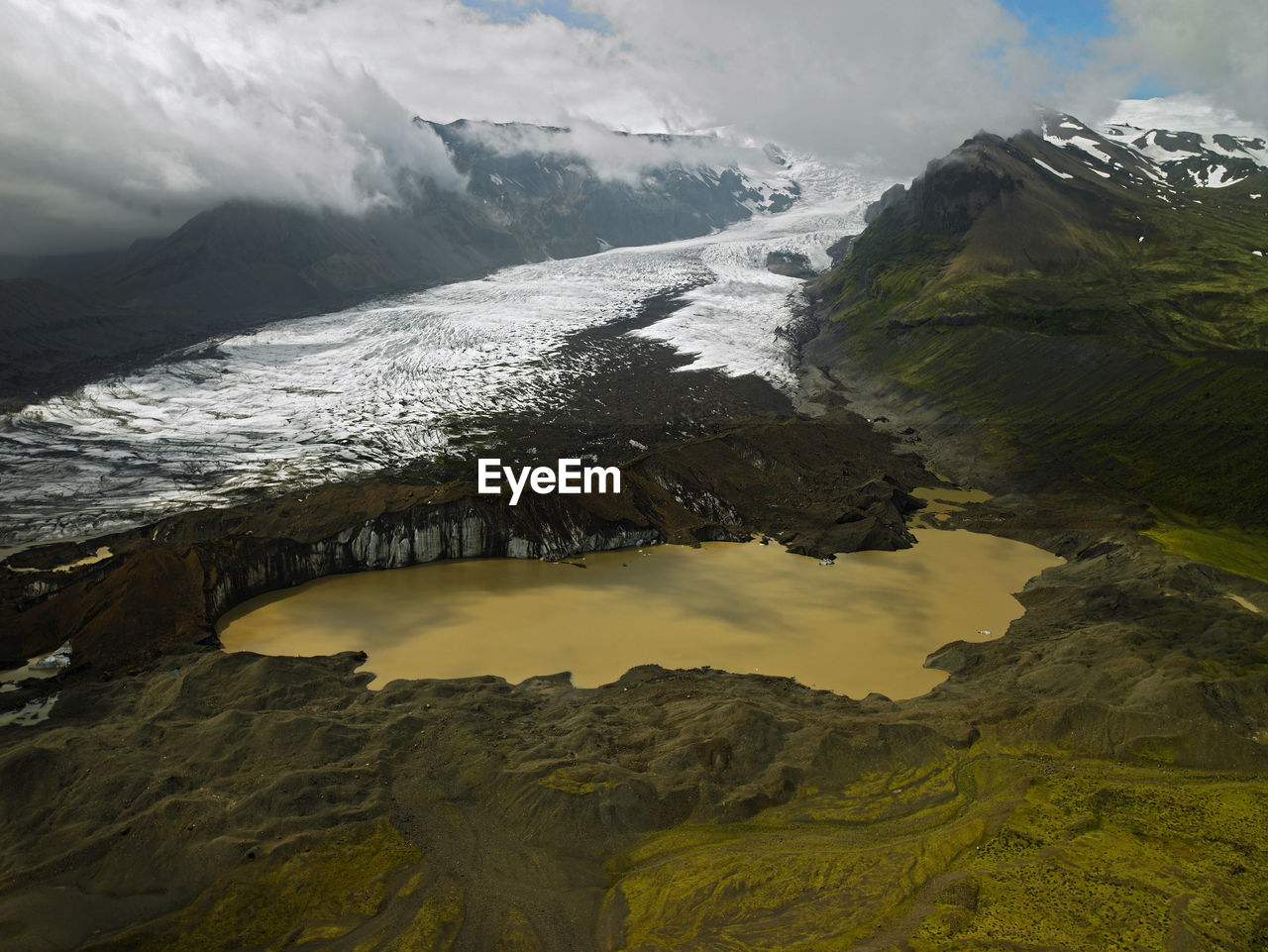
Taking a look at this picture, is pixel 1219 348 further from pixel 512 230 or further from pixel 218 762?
pixel 512 230

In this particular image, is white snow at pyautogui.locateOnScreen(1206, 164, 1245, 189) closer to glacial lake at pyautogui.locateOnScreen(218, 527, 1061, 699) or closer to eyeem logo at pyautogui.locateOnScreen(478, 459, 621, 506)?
glacial lake at pyautogui.locateOnScreen(218, 527, 1061, 699)

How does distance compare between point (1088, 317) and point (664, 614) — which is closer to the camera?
point (664, 614)

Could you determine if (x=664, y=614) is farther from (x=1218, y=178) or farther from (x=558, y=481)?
(x=1218, y=178)

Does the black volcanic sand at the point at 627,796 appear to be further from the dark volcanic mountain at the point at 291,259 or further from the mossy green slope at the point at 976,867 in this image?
the dark volcanic mountain at the point at 291,259


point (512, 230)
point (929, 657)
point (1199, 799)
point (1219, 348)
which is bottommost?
point (929, 657)

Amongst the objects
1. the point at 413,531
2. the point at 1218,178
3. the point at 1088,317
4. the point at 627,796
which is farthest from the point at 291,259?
the point at 1218,178

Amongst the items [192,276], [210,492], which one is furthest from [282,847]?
[192,276]
